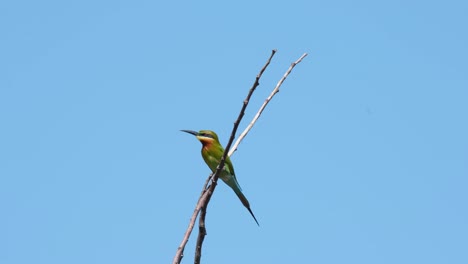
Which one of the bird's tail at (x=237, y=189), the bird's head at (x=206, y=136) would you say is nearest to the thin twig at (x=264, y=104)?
the bird's tail at (x=237, y=189)

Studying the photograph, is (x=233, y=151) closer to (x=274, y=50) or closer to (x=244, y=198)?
(x=274, y=50)

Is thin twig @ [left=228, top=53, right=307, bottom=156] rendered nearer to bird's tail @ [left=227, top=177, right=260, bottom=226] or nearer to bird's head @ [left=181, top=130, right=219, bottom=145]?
bird's tail @ [left=227, top=177, right=260, bottom=226]

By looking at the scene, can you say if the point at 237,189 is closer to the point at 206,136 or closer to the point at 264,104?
the point at 206,136

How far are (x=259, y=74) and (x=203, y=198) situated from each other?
1.25ft

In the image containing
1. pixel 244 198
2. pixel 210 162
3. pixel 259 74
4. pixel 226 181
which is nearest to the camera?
pixel 259 74

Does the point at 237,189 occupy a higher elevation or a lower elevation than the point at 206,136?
lower

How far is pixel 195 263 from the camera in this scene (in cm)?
161

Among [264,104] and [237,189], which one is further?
[237,189]

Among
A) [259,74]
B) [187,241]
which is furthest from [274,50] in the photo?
[187,241]

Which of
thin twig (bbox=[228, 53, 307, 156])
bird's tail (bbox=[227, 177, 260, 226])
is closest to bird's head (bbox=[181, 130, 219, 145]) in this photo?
bird's tail (bbox=[227, 177, 260, 226])

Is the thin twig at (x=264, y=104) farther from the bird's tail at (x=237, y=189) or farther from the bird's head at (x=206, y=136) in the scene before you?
the bird's head at (x=206, y=136)

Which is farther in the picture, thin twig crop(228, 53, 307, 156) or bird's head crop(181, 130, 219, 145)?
bird's head crop(181, 130, 219, 145)

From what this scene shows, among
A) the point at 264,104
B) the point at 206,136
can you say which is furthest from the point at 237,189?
the point at 264,104

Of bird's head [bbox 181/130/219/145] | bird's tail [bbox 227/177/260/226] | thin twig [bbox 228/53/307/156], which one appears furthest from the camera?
bird's head [bbox 181/130/219/145]
